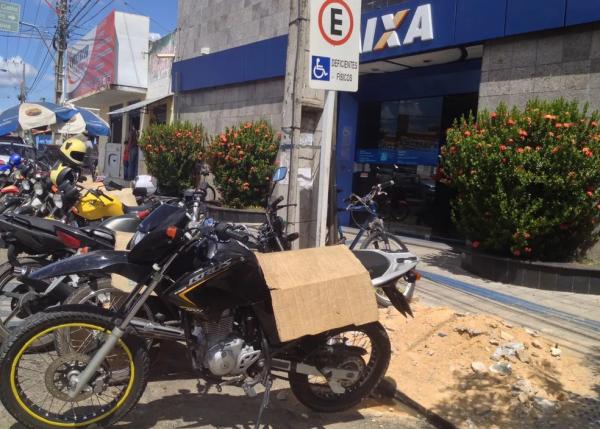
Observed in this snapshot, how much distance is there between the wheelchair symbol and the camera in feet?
15.8

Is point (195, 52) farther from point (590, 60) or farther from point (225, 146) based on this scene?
point (590, 60)

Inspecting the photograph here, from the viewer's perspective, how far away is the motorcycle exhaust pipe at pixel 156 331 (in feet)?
10.5

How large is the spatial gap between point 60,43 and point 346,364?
2677 cm

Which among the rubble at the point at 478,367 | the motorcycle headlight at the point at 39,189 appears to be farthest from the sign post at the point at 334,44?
the motorcycle headlight at the point at 39,189

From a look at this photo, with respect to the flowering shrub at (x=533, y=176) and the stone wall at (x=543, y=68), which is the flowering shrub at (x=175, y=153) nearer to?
the stone wall at (x=543, y=68)

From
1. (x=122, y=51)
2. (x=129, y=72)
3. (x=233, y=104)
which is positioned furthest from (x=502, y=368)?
(x=122, y=51)

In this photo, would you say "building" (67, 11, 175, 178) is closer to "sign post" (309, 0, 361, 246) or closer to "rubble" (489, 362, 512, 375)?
"sign post" (309, 0, 361, 246)

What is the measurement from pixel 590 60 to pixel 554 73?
512 mm

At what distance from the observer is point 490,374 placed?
4.15 meters

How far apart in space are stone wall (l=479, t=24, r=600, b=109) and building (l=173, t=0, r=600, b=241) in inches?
0.6

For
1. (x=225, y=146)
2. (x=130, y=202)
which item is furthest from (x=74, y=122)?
(x=130, y=202)

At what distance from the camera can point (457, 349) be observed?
4.57m

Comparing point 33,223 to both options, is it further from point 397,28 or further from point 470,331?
point 397,28

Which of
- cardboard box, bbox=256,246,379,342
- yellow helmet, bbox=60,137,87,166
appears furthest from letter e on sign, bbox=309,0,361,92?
yellow helmet, bbox=60,137,87,166
